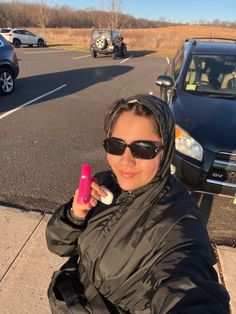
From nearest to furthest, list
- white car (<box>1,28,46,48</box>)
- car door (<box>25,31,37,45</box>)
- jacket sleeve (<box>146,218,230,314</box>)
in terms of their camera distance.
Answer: jacket sleeve (<box>146,218,230,314</box>) < white car (<box>1,28,46,48</box>) < car door (<box>25,31,37,45</box>)

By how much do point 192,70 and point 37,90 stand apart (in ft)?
20.4

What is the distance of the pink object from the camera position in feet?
4.60

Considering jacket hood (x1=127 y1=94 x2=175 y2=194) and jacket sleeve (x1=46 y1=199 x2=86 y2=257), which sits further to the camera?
jacket sleeve (x1=46 y1=199 x2=86 y2=257)

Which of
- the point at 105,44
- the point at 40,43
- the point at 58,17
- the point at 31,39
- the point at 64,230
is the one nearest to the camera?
the point at 64,230

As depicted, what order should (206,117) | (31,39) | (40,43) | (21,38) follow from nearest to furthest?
(206,117) < (21,38) < (31,39) < (40,43)

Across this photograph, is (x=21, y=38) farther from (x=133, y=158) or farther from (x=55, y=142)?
(x=133, y=158)

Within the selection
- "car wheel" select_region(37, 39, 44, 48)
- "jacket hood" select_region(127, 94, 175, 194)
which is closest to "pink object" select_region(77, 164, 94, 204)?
"jacket hood" select_region(127, 94, 175, 194)

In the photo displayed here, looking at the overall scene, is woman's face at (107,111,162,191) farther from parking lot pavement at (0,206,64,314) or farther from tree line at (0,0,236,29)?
tree line at (0,0,236,29)

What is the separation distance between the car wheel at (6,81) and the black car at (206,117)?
5.42 meters

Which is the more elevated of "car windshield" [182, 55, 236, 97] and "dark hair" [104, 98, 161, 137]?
"dark hair" [104, 98, 161, 137]

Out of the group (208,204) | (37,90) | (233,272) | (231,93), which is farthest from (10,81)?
(233,272)

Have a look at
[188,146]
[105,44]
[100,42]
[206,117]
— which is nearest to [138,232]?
[188,146]

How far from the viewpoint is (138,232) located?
137cm

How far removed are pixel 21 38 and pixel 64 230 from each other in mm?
31384
